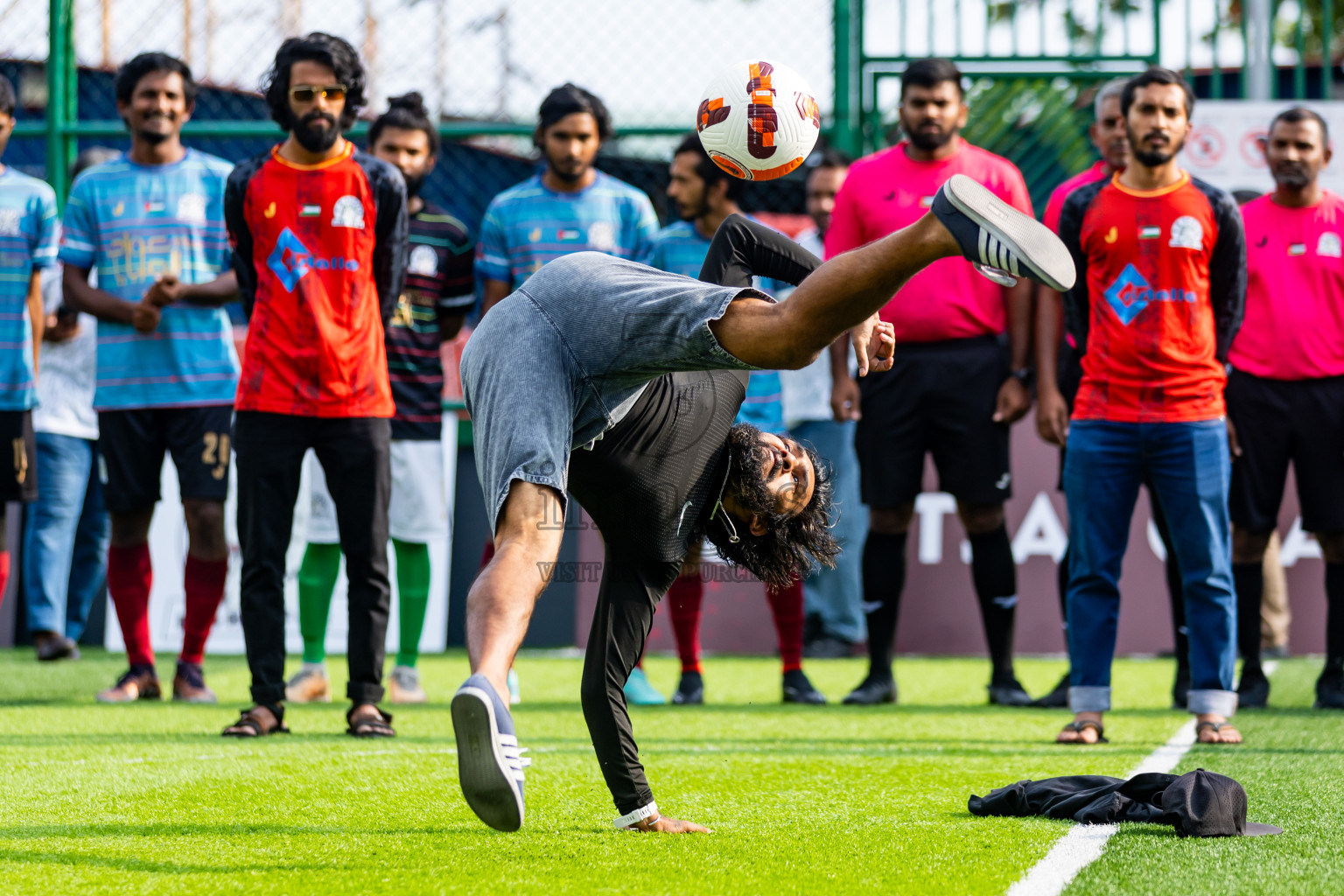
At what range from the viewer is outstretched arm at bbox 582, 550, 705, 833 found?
3.61 m

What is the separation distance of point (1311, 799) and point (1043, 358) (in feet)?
8.95

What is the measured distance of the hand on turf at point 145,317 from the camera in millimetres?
6230

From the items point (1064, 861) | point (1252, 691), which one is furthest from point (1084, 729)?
point (1064, 861)

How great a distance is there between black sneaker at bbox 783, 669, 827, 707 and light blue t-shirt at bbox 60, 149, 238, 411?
2887 millimetres

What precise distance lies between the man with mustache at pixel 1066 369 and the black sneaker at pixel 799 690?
3.36 feet

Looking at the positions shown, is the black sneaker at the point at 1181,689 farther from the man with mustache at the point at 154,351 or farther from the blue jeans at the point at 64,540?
the blue jeans at the point at 64,540

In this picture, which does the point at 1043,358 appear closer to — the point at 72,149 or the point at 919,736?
the point at 919,736

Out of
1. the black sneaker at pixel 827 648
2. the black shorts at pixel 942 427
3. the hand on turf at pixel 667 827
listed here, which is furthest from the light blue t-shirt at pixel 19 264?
the black sneaker at pixel 827 648

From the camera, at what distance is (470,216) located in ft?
38.3

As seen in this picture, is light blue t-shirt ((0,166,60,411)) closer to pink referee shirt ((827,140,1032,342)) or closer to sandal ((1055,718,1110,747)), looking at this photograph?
pink referee shirt ((827,140,1032,342))

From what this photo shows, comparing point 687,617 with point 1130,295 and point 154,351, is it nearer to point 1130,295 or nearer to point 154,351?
point 1130,295

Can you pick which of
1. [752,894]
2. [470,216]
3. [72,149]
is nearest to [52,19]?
[72,149]

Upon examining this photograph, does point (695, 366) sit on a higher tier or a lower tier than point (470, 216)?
lower

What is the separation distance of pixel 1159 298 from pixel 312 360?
3239 millimetres
